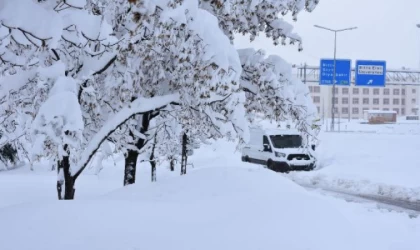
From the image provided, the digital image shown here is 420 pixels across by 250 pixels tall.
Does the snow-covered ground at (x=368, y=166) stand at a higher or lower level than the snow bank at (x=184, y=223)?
lower

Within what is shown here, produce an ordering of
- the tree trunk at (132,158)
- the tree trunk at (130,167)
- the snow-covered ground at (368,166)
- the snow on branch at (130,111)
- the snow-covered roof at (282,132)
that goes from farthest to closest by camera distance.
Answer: the snow-covered roof at (282,132) → the snow-covered ground at (368,166) → the tree trunk at (130,167) → the tree trunk at (132,158) → the snow on branch at (130,111)

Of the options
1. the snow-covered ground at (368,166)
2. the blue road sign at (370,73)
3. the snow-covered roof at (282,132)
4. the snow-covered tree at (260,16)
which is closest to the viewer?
the snow-covered tree at (260,16)

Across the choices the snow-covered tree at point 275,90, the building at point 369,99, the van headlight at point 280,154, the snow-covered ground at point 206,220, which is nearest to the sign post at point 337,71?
the van headlight at point 280,154

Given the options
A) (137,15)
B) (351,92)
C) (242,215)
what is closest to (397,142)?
(242,215)

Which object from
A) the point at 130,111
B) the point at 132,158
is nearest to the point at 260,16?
the point at 130,111

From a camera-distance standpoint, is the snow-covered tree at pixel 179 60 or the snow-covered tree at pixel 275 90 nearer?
the snow-covered tree at pixel 179 60

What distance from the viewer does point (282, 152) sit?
22078 mm

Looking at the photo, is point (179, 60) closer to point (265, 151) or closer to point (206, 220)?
point (206, 220)

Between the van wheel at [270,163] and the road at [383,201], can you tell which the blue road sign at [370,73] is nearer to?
the van wheel at [270,163]

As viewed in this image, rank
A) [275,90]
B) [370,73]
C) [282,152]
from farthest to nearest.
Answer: [370,73] → [282,152] → [275,90]

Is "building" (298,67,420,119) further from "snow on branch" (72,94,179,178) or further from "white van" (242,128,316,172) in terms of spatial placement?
"snow on branch" (72,94,179,178)

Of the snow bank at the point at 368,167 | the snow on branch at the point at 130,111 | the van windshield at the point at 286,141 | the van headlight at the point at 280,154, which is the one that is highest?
the snow on branch at the point at 130,111

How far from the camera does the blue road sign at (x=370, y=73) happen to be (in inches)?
1531

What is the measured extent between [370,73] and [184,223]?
36.2 metres
